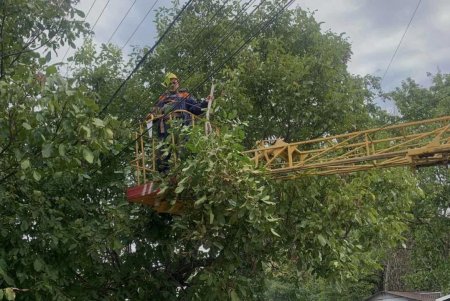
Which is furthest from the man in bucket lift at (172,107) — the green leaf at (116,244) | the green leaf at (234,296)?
the green leaf at (234,296)

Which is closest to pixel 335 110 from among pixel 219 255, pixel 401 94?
pixel 219 255

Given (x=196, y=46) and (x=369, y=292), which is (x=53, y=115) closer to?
(x=196, y=46)

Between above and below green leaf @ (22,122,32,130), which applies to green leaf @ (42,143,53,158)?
below

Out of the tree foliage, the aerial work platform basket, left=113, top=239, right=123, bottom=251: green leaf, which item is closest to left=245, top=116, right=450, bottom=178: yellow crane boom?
the tree foliage

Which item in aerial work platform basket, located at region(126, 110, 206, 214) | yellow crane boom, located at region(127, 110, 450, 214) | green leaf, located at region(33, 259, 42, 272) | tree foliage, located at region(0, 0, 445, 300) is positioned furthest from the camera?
aerial work platform basket, located at region(126, 110, 206, 214)

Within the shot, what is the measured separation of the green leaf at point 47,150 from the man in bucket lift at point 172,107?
2652 millimetres

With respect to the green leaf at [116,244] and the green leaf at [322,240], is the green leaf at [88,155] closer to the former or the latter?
the green leaf at [116,244]

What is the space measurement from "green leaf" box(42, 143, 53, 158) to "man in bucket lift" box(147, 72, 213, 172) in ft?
8.70

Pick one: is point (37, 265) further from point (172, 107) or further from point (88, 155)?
point (172, 107)

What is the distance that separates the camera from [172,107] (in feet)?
25.8

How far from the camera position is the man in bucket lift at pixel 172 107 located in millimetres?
7887

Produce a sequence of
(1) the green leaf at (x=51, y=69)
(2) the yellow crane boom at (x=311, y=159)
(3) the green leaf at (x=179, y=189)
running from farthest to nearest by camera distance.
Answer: (3) the green leaf at (x=179, y=189) → (2) the yellow crane boom at (x=311, y=159) → (1) the green leaf at (x=51, y=69)

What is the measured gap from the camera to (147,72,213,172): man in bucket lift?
7887mm

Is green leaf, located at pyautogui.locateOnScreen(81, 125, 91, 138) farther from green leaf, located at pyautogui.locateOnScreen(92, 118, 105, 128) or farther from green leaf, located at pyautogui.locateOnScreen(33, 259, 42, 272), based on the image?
green leaf, located at pyautogui.locateOnScreen(33, 259, 42, 272)
